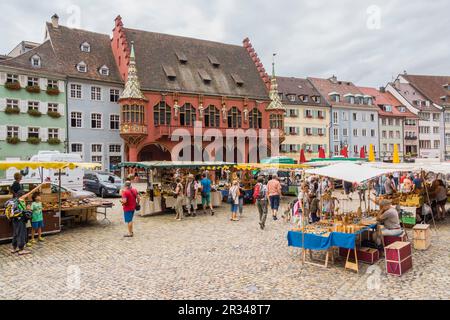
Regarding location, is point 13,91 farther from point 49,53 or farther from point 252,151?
point 252,151

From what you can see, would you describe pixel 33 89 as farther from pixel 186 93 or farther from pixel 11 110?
pixel 186 93

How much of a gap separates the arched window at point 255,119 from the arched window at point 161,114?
1009 cm

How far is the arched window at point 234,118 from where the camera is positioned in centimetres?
4106

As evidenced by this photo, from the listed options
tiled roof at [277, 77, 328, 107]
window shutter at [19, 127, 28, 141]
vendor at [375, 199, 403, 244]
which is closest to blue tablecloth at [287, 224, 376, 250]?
vendor at [375, 199, 403, 244]

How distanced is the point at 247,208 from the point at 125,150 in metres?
21.8

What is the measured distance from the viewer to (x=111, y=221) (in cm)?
1512

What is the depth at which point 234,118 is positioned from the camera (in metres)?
41.3

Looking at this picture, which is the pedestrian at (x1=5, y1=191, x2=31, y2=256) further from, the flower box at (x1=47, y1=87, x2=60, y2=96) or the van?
the flower box at (x1=47, y1=87, x2=60, y2=96)

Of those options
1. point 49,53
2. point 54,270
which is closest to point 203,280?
point 54,270

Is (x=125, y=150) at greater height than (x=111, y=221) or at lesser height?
greater

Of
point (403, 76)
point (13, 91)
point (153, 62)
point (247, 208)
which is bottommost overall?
point (247, 208)

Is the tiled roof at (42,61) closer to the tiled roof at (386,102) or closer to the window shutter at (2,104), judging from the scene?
the window shutter at (2,104)

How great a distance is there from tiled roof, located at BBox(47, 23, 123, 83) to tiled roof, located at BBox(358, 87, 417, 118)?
1613 inches

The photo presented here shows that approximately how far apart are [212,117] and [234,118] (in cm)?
276
